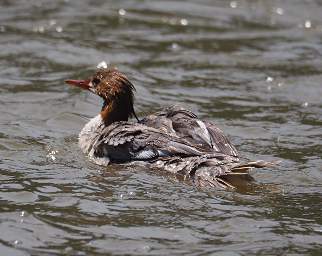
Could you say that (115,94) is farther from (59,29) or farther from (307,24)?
(307,24)

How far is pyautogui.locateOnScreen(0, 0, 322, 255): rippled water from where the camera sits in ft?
22.4

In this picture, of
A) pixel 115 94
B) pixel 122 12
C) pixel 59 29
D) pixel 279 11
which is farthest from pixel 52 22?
pixel 115 94

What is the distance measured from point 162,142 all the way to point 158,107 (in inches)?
111

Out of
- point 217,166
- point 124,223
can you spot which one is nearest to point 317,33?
point 217,166

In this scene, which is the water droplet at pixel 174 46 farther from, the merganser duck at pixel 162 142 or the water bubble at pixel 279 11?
the merganser duck at pixel 162 142

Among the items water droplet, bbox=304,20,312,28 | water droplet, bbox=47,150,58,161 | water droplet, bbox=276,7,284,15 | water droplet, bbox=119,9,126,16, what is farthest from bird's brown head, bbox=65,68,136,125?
water droplet, bbox=276,7,284,15

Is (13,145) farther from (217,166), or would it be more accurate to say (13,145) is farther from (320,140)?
(320,140)

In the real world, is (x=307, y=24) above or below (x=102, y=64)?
above

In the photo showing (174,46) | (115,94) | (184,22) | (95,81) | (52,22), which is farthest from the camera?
(184,22)

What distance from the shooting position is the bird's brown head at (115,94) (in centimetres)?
935

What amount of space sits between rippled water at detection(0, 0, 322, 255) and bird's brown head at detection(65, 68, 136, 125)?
1.83 feet

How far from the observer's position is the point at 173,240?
670 cm

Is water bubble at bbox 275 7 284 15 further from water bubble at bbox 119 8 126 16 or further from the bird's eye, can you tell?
the bird's eye

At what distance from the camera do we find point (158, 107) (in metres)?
11.1
